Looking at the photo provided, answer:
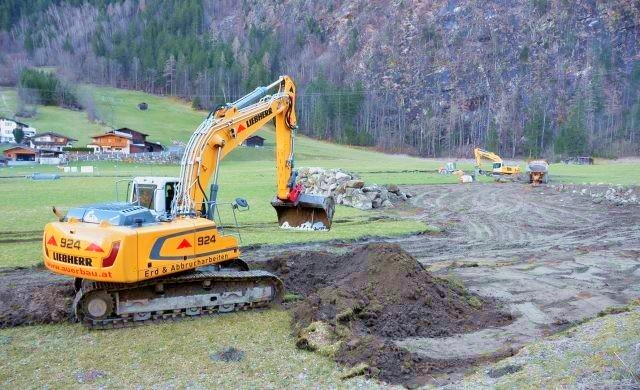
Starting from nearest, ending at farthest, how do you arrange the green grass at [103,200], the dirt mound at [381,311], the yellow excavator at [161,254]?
the dirt mound at [381,311] → the yellow excavator at [161,254] → the green grass at [103,200]

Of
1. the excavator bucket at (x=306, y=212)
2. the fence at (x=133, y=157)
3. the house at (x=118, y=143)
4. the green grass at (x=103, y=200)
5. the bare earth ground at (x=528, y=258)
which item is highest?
the house at (x=118, y=143)

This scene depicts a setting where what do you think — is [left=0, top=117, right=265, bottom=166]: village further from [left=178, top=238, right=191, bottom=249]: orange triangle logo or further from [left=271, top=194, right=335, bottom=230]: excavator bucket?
[left=178, top=238, right=191, bottom=249]: orange triangle logo

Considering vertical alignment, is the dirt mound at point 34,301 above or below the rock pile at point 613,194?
below

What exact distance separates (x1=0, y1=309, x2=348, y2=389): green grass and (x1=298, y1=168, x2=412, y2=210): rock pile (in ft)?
66.0

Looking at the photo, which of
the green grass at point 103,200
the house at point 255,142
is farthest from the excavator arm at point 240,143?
the house at point 255,142

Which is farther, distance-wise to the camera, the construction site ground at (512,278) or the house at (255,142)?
the house at (255,142)

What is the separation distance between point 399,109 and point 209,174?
107m

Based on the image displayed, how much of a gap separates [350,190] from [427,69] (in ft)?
307

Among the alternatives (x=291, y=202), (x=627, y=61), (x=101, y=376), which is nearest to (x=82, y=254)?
(x=101, y=376)

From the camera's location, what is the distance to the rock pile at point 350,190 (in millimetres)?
31203

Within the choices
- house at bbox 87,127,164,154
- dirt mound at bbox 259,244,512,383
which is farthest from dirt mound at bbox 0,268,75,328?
house at bbox 87,127,164,154

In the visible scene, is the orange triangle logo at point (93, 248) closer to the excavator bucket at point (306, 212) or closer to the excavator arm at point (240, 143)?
the excavator arm at point (240, 143)

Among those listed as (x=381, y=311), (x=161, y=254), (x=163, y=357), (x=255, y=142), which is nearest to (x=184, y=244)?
(x=161, y=254)

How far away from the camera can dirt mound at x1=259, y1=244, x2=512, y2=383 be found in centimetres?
915
